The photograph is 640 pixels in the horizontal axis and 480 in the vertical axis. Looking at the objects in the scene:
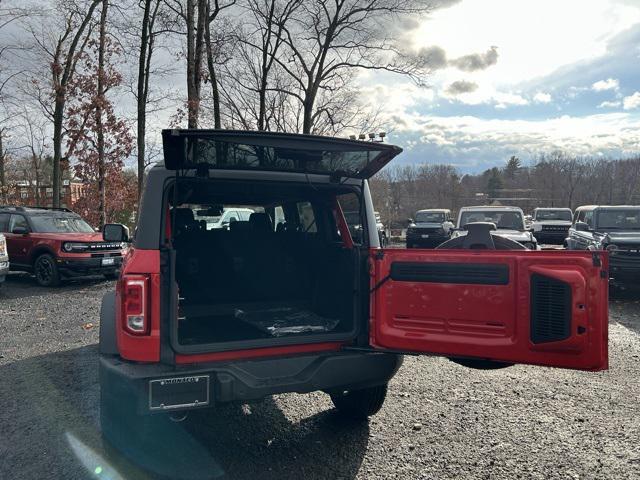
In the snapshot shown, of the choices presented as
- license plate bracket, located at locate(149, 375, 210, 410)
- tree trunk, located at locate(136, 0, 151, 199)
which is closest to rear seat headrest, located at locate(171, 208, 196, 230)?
license plate bracket, located at locate(149, 375, 210, 410)

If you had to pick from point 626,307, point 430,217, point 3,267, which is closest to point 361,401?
point 626,307

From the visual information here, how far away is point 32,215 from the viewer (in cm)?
1105

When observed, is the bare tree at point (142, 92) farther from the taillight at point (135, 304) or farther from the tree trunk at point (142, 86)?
the taillight at point (135, 304)

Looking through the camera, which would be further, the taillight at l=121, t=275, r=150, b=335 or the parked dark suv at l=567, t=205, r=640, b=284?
the parked dark suv at l=567, t=205, r=640, b=284

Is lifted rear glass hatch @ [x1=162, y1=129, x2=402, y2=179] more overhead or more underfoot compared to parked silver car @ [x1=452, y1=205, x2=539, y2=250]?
more overhead

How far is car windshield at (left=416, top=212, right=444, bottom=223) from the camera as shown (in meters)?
22.6

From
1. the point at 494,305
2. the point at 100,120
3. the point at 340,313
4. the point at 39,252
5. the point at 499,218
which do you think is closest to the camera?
the point at 494,305

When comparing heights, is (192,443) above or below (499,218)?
below

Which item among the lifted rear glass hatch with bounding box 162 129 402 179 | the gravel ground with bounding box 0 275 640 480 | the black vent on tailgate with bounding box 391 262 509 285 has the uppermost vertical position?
the lifted rear glass hatch with bounding box 162 129 402 179

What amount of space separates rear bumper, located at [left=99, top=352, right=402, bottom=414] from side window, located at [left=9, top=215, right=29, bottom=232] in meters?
9.71

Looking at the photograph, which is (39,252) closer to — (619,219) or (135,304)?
(135,304)

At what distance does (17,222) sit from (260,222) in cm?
885

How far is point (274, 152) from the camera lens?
3.11 metres

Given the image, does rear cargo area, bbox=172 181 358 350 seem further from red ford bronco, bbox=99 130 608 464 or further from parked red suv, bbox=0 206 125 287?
parked red suv, bbox=0 206 125 287
